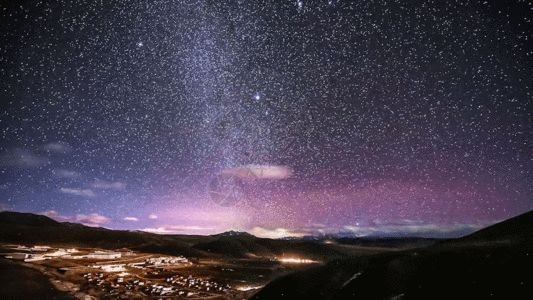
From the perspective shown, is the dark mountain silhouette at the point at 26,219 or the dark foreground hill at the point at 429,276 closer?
the dark foreground hill at the point at 429,276

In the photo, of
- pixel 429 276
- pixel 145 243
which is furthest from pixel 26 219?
pixel 429 276

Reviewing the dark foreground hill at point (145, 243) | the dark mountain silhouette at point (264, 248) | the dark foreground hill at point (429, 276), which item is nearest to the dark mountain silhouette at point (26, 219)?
the dark foreground hill at point (145, 243)

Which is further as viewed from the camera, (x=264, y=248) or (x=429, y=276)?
(x=264, y=248)

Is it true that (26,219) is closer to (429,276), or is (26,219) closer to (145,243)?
(145,243)

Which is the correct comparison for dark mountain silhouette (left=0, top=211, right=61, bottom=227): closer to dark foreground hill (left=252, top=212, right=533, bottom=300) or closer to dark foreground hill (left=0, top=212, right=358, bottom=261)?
dark foreground hill (left=0, top=212, right=358, bottom=261)

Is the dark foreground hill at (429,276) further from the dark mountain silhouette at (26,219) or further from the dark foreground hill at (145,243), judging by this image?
the dark mountain silhouette at (26,219)

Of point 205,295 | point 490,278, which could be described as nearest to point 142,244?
point 205,295

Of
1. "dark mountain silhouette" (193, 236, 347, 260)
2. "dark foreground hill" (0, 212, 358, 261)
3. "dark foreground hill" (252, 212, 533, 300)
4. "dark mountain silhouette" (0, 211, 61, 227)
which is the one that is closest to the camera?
"dark foreground hill" (252, 212, 533, 300)

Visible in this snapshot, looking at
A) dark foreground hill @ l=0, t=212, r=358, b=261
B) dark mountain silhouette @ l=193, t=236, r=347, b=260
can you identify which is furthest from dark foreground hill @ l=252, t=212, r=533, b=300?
dark mountain silhouette @ l=193, t=236, r=347, b=260
